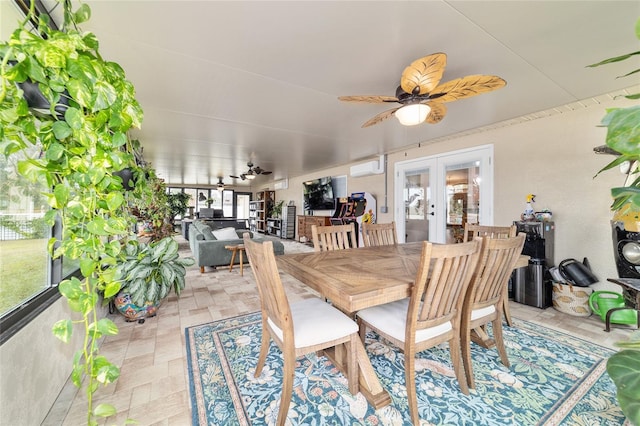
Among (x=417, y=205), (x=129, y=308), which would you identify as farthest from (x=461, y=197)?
(x=129, y=308)

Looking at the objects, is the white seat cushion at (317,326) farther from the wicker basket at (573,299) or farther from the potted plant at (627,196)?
the wicker basket at (573,299)

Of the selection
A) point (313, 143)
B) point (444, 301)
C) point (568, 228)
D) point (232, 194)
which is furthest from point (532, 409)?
point (232, 194)

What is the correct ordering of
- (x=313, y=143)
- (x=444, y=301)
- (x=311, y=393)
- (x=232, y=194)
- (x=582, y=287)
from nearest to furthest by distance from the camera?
(x=444, y=301)
(x=311, y=393)
(x=582, y=287)
(x=313, y=143)
(x=232, y=194)

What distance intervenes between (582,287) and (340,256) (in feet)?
9.14

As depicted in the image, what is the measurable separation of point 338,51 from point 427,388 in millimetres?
2406

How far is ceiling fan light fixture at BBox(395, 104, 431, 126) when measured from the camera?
2006 millimetres

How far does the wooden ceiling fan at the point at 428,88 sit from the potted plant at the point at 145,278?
229cm

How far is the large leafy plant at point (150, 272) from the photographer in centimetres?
245

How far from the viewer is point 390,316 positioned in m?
1.62

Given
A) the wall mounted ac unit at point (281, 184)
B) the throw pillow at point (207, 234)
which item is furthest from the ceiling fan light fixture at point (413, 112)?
the wall mounted ac unit at point (281, 184)

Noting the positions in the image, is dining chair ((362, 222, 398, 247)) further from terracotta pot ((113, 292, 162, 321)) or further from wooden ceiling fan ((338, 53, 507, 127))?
terracotta pot ((113, 292, 162, 321))

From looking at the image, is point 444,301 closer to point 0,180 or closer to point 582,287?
point 0,180

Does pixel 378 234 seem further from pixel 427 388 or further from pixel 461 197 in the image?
pixel 461 197

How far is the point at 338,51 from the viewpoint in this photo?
76.0 inches
